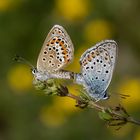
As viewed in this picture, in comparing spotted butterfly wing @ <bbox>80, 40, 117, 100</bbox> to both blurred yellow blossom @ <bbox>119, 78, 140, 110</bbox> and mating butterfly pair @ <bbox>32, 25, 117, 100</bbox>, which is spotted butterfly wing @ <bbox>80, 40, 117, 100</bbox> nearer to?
mating butterfly pair @ <bbox>32, 25, 117, 100</bbox>

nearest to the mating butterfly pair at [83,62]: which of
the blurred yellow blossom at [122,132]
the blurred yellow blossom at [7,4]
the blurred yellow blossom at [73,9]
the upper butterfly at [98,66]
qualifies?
the upper butterfly at [98,66]

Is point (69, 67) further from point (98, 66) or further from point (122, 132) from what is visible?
point (98, 66)

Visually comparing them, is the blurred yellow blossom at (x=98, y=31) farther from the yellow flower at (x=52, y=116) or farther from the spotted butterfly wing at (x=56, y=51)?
the spotted butterfly wing at (x=56, y=51)

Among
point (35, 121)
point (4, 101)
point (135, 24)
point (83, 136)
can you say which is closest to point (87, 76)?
point (83, 136)

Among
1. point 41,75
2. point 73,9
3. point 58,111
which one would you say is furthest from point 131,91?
point 41,75

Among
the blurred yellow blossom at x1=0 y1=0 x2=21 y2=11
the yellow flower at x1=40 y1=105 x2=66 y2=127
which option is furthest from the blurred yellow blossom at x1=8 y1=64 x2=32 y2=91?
the blurred yellow blossom at x1=0 y1=0 x2=21 y2=11

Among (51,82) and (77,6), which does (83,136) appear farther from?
(51,82)
